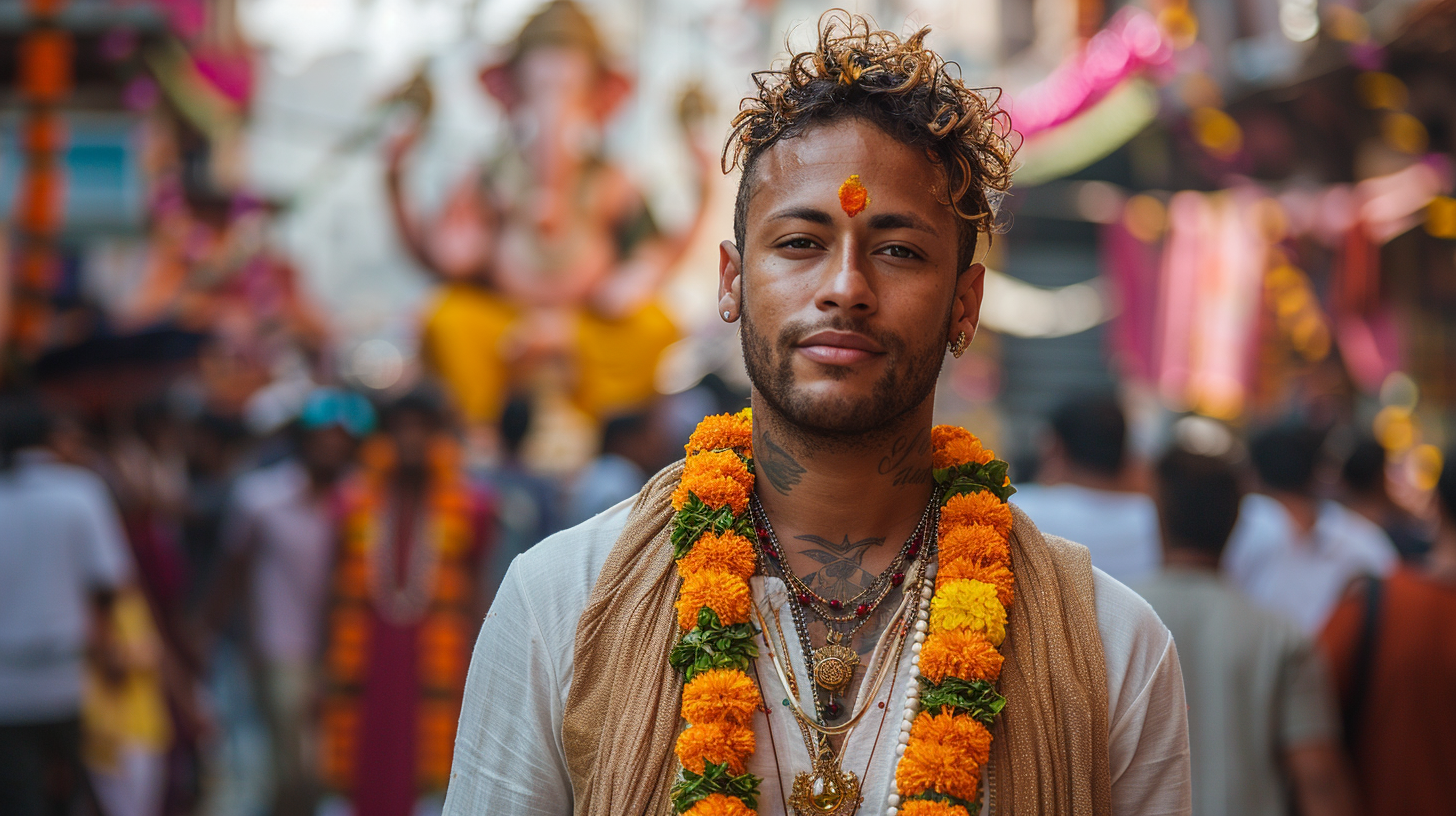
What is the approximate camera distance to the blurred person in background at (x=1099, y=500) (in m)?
4.11

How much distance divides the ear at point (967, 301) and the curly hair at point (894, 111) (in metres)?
0.03

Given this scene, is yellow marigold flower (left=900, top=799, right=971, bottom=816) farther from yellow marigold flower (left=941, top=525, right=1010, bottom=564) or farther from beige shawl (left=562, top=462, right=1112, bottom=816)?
yellow marigold flower (left=941, top=525, right=1010, bottom=564)

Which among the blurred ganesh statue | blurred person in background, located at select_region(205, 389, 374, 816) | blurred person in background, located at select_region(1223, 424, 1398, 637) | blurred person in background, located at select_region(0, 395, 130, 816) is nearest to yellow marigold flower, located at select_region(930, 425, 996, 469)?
blurred person in background, located at select_region(1223, 424, 1398, 637)

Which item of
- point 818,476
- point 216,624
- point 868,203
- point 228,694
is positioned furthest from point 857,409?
point 228,694

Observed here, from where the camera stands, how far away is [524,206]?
49.0 feet

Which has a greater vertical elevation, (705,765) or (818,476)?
(818,476)

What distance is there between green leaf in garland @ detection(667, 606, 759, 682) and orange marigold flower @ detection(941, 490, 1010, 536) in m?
0.36

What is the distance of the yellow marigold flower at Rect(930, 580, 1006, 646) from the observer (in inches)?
73.2

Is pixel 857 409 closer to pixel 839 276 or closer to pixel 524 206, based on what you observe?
pixel 839 276

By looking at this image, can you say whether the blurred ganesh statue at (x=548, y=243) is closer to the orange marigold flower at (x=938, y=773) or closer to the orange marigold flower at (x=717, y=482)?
the orange marigold flower at (x=717, y=482)

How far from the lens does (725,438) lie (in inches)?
81.9

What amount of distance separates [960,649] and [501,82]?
46.5ft

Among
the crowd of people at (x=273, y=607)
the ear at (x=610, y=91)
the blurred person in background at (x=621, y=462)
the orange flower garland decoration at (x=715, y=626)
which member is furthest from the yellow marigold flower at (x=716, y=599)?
the ear at (x=610, y=91)

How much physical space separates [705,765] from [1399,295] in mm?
9439
